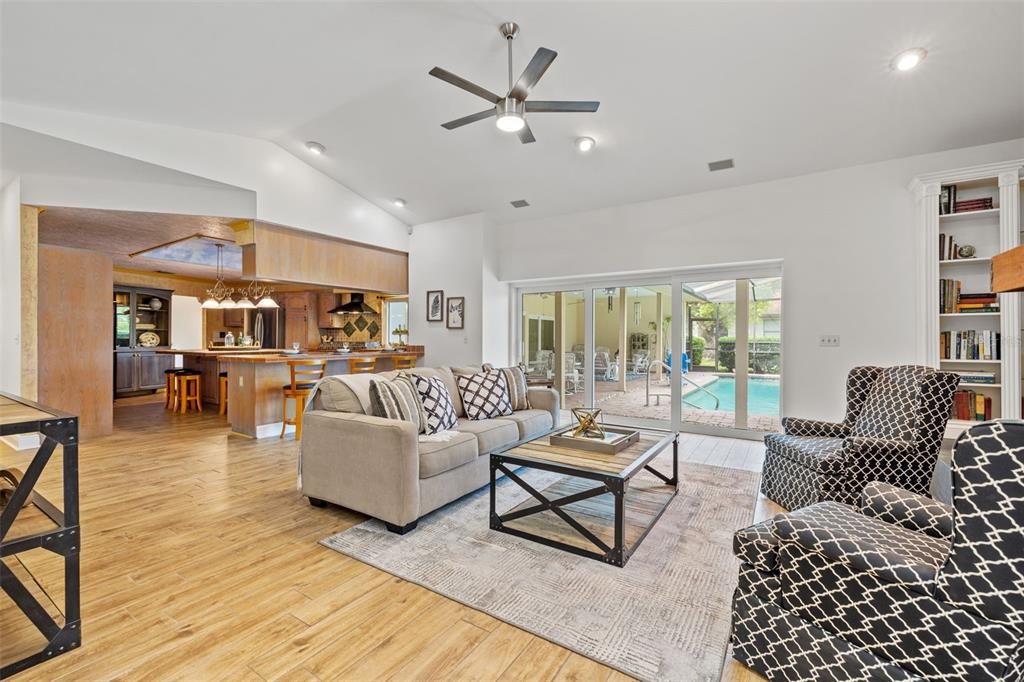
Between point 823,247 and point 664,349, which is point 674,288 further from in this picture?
point 823,247

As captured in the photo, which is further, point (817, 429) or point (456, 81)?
point (817, 429)

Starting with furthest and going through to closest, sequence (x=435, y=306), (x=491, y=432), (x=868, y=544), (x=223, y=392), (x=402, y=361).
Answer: (x=223, y=392), (x=402, y=361), (x=435, y=306), (x=491, y=432), (x=868, y=544)

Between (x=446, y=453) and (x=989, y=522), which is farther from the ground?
(x=989, y=522)

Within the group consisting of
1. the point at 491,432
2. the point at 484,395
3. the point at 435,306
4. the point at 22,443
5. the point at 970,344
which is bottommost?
the point at 22,443

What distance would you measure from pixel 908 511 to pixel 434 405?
8.65 ft

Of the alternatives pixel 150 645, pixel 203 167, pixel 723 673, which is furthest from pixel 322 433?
pixel 203 167

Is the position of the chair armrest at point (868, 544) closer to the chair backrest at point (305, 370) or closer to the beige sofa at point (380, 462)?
the beige sofa at point (380, 462)

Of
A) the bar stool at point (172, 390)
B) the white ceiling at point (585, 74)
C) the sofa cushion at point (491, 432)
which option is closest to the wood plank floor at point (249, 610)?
the sofa cushion at point (491, 432)

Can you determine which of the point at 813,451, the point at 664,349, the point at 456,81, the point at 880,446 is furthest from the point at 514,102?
the point at 664,349

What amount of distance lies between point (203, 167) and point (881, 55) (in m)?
5.89

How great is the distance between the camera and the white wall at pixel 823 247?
13.5 feet

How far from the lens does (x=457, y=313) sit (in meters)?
6.57

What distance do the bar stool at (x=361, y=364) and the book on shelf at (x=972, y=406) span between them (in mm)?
6205

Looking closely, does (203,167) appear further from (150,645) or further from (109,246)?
(150,645)
